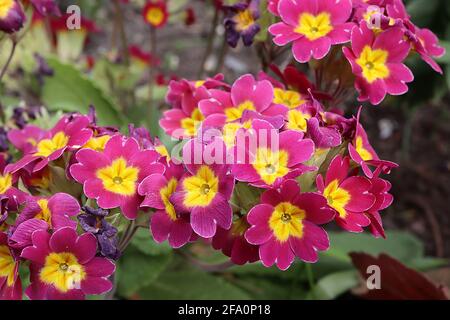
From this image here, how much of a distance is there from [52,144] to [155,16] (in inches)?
33.6

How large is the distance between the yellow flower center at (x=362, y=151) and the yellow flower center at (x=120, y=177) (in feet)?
1.18

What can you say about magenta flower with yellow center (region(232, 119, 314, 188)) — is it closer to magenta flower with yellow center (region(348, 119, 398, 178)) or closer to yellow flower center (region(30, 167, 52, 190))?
magenta flower with yellow center (region(348, 119, 398, 178))

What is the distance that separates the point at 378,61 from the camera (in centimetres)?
121

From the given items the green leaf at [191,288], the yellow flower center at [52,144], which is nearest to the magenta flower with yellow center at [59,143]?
the yellow flower center at [52,144]

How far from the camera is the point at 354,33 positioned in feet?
3.77

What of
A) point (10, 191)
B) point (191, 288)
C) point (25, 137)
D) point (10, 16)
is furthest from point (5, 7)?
point (191, 288)

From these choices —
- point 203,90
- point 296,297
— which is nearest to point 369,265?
point 296,297

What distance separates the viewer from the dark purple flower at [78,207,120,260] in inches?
38.7

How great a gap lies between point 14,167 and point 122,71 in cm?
96

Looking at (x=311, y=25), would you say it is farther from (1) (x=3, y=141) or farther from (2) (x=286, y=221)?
(1) (x=3, y=141)

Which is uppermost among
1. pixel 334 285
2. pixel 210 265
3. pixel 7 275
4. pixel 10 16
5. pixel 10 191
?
pixel 10 16

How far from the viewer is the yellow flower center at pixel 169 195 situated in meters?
1.01

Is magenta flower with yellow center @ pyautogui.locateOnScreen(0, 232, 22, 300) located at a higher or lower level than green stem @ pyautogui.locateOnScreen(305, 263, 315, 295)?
higher

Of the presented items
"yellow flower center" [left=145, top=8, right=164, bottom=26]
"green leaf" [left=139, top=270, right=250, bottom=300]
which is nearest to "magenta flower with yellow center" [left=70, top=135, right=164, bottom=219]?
"green leaf" [left=139, top=270, right=250, bottom=300]
